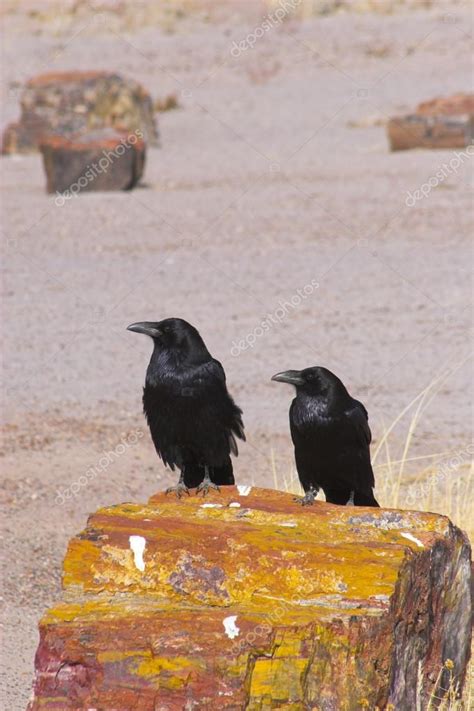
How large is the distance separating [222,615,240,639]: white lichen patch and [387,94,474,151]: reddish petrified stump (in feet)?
58.0

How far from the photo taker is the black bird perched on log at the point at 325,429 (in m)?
5.27

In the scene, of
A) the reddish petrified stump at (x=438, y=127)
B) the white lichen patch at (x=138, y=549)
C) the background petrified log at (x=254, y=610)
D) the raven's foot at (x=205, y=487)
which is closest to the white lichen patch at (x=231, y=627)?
the background petrified log at (x=254, y=610)

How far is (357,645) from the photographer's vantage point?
4348mm

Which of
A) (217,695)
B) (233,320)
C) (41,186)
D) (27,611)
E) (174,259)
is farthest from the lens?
(41,186)

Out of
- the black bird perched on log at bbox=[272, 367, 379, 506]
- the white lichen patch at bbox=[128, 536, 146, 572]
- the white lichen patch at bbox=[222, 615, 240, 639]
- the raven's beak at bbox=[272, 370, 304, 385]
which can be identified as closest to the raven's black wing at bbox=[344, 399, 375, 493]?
the black bird perched on log at bbox=[272, 367, 379, 506]

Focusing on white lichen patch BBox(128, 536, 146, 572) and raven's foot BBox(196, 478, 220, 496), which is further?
raven's foot BBox(196, 478, 220, 496)

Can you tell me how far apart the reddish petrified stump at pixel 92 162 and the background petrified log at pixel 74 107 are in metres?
3.49

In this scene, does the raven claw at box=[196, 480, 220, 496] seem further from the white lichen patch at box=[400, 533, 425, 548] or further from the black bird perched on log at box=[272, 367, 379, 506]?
the white lichen patch at box=[400, 533, 425, 548]

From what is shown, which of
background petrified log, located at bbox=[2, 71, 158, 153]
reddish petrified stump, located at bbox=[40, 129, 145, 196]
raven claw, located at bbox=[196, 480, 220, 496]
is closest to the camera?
raven claw, located at bbox=[196, 480, 220, 496]

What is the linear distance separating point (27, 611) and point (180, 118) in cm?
2122

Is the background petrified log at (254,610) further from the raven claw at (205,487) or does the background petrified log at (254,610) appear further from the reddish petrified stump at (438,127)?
the reddish petrified stump at (438,127)

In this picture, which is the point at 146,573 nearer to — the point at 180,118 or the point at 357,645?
the point at 357,645

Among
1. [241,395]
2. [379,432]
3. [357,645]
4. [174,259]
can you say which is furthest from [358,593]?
[174,259]

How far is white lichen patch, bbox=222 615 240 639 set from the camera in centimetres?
427
